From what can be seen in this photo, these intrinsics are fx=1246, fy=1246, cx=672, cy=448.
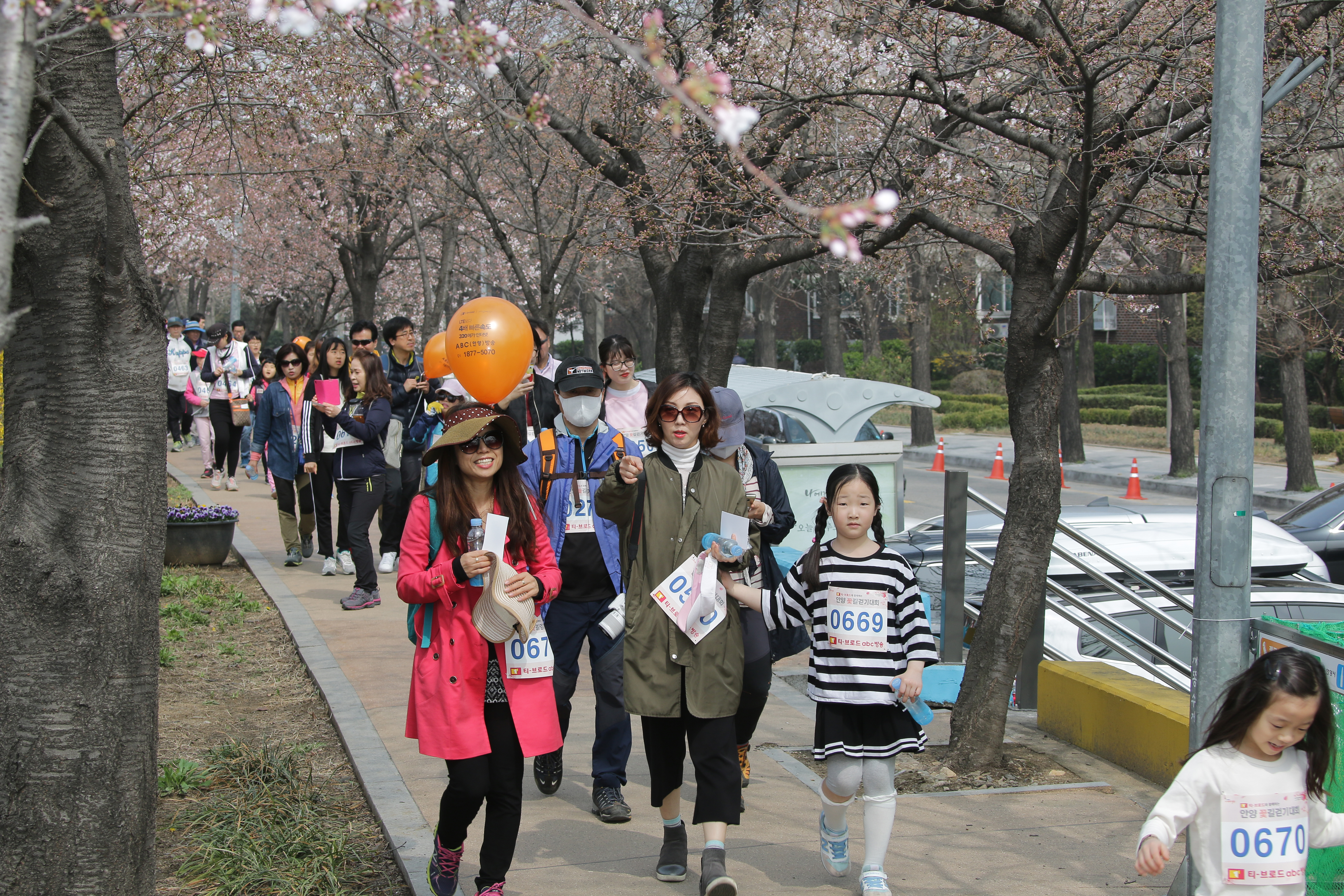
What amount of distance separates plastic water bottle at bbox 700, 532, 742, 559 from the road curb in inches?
508

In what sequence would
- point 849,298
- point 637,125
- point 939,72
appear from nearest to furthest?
point 939,72 < point 637,125 < point 849,298

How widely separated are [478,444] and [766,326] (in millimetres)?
34827

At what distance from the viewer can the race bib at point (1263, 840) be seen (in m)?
3.26

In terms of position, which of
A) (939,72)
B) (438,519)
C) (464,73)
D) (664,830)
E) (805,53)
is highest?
(805,53)

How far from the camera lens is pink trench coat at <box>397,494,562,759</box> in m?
3.97

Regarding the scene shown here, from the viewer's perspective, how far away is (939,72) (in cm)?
655

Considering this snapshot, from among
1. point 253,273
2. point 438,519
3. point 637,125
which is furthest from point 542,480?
point 253,273

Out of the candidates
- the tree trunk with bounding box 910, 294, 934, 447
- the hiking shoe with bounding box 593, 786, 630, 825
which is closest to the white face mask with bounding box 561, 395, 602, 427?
the hiking shoe with bounding box 593, 786, 630, 825

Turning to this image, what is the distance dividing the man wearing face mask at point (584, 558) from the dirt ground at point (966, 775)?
3.49 feet

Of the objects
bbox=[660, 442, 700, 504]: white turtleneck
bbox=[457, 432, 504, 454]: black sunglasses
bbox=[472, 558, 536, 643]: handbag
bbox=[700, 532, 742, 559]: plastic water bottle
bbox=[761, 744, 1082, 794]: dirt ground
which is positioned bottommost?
bbox=[761, 744, 1082, 794]: dirt ground

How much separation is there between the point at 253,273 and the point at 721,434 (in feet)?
107

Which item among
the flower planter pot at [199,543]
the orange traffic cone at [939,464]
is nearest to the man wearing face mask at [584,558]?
the flower planter pot at [199,543]

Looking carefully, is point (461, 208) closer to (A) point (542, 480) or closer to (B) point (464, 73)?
(A) point (542, 480)

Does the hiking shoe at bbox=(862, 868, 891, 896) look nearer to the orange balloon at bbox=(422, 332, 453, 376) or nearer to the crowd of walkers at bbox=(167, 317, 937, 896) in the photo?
the crowd of walkers at bbox=(167, 317, 937, 896)
